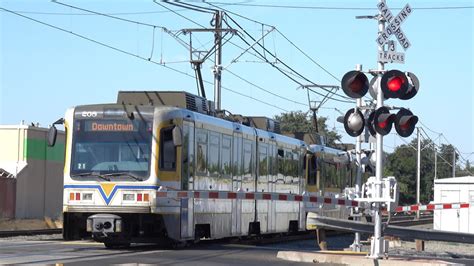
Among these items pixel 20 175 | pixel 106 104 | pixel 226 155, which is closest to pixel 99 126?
pixel 106 104

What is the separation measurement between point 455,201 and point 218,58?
10.4 m

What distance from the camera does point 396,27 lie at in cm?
1697

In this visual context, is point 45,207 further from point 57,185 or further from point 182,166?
point 182,166

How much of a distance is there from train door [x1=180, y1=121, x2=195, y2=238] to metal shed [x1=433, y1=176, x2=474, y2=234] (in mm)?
14494

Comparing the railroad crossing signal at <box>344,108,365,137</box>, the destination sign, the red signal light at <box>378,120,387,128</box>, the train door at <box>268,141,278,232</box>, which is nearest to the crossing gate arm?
the railroad crossing signal at <box>344,108,365,137</box>

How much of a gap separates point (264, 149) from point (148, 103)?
17.5 ft

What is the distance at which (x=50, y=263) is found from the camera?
16.0 meters

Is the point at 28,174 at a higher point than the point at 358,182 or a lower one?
higher

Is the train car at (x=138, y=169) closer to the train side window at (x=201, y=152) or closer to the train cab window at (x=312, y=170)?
the train side window at (x=201, y=152)

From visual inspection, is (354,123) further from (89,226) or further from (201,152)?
(89,226)

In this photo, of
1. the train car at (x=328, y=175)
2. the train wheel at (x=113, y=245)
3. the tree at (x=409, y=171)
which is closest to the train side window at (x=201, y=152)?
the train wheel at (x=113, y=245)

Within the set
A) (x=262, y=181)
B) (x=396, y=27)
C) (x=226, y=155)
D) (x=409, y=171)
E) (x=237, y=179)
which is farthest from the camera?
(x=409, y=171)

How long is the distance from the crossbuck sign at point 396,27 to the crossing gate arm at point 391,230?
3.52 metres

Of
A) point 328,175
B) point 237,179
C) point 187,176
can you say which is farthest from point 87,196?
point 328,175
